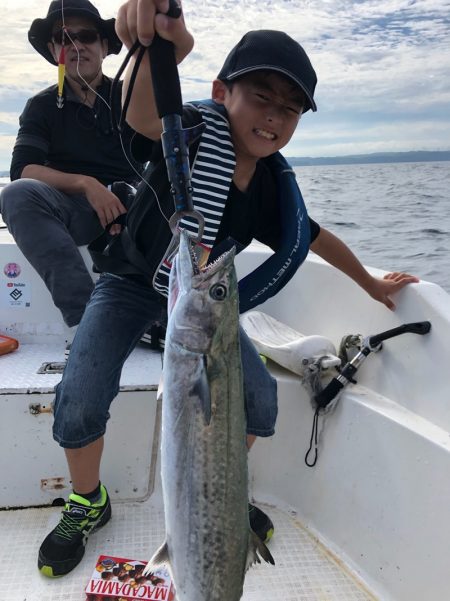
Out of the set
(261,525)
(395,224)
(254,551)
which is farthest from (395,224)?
(254,551)

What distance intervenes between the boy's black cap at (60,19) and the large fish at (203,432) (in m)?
2.85

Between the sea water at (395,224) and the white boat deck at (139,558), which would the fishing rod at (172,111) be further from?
the sea water at (395,224)

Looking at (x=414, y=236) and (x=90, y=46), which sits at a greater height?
(x=90, y=46)

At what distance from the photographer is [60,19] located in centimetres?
381

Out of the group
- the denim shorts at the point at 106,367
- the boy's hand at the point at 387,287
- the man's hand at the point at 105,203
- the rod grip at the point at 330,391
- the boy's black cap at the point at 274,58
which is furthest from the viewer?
the man's hand at the point at 105,203

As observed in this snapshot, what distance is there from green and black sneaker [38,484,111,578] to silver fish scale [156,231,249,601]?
1.18 meters

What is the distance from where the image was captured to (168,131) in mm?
1641

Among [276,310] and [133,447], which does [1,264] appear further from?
[276,310]

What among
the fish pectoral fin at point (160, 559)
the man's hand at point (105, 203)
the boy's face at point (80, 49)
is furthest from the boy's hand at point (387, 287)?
the boy's face at point (80, 49)

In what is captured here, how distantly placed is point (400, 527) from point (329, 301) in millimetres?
1759

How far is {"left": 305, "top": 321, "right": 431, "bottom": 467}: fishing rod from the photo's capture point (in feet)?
9.72

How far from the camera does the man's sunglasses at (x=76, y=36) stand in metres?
3.83

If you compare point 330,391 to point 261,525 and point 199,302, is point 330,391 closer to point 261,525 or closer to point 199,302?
point 261,525

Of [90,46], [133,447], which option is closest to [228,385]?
[133,447]
